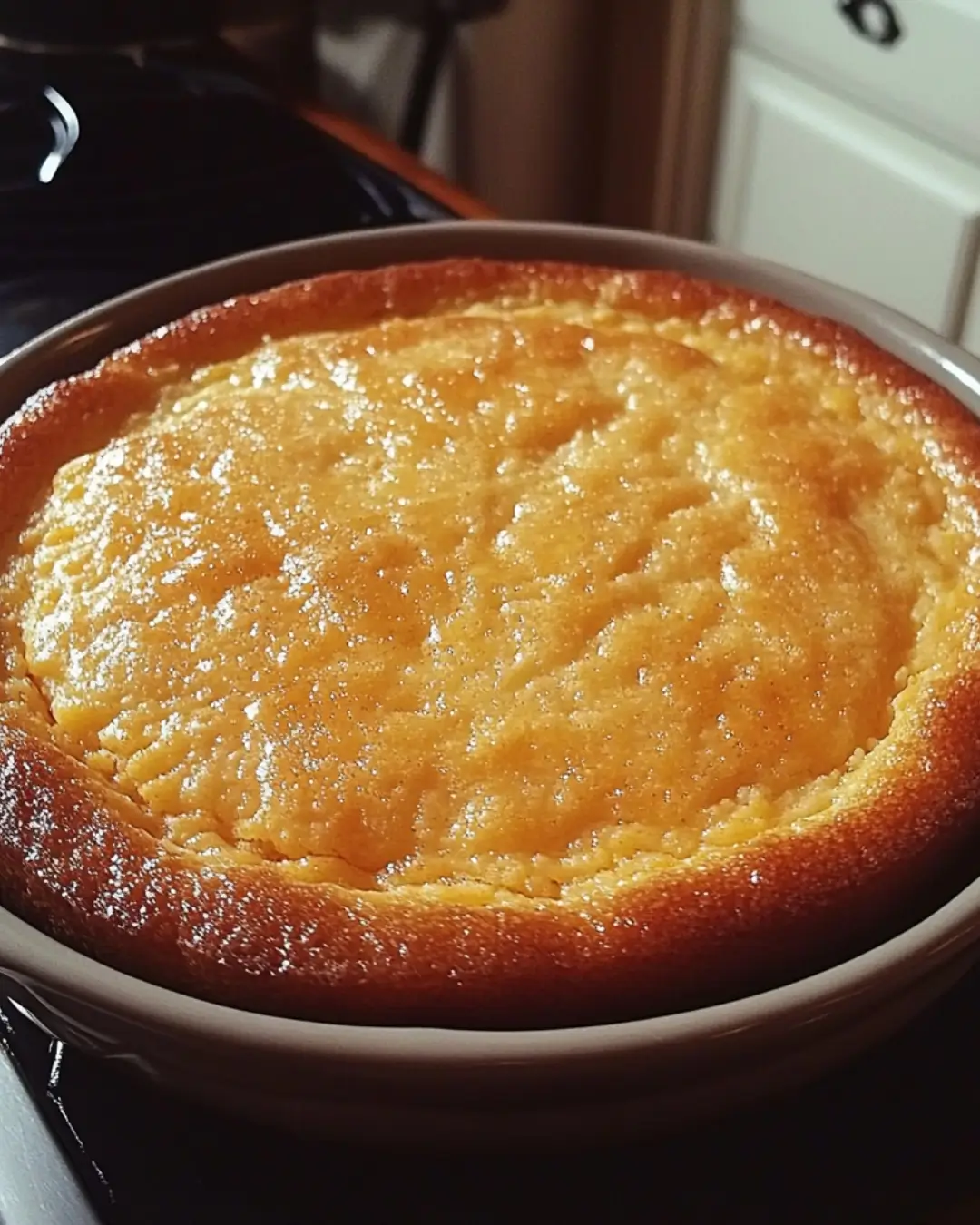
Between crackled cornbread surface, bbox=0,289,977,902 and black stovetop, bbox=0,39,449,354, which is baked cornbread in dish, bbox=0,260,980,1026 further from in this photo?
black stovetop, bbox=0,39,449,354

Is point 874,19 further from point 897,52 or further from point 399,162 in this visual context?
point 399,162

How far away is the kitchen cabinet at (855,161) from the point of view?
147cm

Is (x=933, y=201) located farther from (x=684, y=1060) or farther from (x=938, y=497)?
(x=684, y=1060)

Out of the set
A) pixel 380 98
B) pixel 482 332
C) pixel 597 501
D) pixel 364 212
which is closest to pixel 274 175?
pixel 364 212

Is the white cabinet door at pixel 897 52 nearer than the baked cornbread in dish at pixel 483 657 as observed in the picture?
No

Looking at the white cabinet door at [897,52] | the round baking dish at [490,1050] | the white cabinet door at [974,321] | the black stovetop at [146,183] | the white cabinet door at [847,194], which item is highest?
the white cabinet door at [897,52]

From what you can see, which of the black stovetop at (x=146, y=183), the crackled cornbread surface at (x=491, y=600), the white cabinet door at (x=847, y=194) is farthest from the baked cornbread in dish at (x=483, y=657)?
the white cabinet door at (x=847, y=194)

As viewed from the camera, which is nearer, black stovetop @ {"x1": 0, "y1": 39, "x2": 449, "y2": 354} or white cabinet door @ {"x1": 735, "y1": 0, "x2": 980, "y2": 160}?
black stovetop @ {"x1": 0, "y1": 39, "x2": 449, "y2": 354}

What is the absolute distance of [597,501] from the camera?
1.96ft

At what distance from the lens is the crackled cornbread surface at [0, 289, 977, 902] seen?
1.61 ft

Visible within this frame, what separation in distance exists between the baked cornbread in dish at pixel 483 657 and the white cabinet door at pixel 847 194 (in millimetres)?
859

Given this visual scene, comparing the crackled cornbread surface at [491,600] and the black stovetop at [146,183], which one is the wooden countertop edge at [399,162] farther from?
the crackled cornbread surface at [491,600]

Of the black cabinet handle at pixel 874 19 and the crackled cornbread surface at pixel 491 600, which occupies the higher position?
the black cabinet handle at pixel 874 19

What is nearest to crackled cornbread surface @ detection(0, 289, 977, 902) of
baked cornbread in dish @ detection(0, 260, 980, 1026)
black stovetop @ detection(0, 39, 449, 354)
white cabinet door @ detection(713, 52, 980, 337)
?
baked cornbread in dish @ detection(0, 260, 980, 1026)
